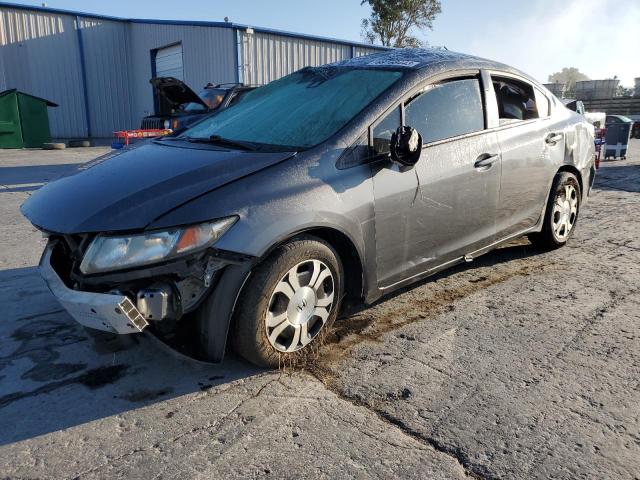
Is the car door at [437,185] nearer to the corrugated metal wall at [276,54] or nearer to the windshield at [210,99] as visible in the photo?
the windshield at [210,99]

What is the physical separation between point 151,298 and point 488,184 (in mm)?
2473

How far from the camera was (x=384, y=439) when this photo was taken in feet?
7.27

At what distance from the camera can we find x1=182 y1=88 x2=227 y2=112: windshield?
994 cm

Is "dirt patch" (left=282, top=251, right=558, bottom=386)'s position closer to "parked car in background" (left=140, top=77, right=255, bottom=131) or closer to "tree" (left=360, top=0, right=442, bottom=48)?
"parked car in background" (left=140, top=77, right=255, bottom=131)

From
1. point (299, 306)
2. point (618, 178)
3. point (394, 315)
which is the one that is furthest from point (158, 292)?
point (618, 178)

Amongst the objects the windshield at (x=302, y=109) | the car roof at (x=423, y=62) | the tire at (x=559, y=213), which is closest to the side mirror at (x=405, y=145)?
the windshield at (x=302, y=109)

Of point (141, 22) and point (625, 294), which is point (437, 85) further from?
point (141, 22)

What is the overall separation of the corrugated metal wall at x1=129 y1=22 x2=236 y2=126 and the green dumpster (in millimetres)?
5408

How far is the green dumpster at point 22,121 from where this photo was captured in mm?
17703

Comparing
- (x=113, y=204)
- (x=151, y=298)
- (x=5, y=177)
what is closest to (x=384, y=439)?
(x=151, y=298)

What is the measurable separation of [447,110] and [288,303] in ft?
5.82

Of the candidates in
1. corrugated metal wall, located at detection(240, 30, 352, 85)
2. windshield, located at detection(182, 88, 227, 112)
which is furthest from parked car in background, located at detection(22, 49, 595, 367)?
corrugated metal wall, located at detection(240, 30, 352, 85)

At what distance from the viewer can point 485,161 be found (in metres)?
3.64

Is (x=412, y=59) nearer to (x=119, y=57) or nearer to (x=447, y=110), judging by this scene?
(x=447, y=110)
